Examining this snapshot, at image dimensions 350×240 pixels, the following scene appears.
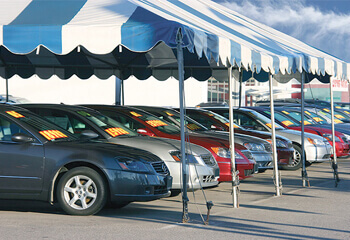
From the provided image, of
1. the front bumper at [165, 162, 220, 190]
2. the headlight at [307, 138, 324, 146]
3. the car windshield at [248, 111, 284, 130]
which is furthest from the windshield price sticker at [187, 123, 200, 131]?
the headlight at [307, 138, 324, 146]

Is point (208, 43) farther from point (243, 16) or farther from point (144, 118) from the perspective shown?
point (243, 16)

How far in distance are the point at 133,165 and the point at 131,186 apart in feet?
0.99

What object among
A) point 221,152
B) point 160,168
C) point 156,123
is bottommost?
point 160,168

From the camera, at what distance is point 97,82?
144 feet

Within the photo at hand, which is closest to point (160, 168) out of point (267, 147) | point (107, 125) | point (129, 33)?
point (107, 125)

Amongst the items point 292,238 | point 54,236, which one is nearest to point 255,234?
point 292,238

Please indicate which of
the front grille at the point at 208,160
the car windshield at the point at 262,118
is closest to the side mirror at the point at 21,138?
the front grille at the point at 208,160

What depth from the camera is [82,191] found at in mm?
7902

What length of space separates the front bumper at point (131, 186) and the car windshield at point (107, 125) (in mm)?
1945

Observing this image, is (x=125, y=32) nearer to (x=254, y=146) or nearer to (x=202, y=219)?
(x=202, y=219)

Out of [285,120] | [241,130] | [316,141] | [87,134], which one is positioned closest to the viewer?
[87,134]

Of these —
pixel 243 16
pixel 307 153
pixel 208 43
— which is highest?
pixel 243 16

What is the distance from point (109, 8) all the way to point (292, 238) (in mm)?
3875

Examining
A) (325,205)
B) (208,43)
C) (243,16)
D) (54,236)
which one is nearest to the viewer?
(54,236)
